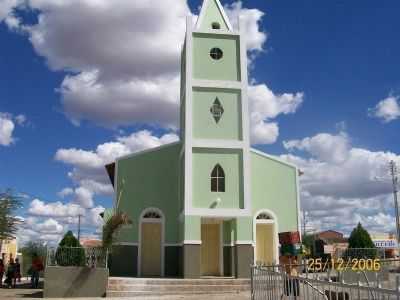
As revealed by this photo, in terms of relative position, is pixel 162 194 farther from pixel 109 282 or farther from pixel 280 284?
pixel 280 284

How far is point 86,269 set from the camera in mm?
18000

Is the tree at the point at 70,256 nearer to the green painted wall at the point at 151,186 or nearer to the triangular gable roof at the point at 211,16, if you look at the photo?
the green painted wall at the point at 151,186

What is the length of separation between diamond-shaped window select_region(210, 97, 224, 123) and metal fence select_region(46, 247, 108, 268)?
8284 millimetres

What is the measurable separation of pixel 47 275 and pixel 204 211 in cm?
711

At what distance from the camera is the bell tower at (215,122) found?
71.4 ft

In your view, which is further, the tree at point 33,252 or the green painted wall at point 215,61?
the green painted wall at point 215,61

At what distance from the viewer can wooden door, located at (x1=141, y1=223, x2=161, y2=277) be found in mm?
23703

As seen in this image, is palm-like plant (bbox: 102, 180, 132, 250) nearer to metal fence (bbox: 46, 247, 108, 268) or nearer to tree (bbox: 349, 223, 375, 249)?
metal fence (bbox: 46, 247, 108, 268)

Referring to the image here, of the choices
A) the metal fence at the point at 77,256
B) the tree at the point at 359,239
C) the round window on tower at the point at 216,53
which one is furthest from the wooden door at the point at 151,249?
the tree at the point at 359,239

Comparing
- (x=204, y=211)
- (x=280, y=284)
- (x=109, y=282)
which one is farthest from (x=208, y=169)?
(x=280, y=284)

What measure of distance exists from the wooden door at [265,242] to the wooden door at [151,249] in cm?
493

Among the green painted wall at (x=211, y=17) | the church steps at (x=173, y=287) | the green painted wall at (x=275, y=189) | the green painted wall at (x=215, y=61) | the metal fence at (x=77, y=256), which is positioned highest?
the green painted wall at (x=211, y=17)

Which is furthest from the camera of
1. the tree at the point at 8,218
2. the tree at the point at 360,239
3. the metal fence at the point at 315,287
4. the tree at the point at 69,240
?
the tree at the point at 360,239

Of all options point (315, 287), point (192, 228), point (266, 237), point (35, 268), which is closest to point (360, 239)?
point (266, 237)
